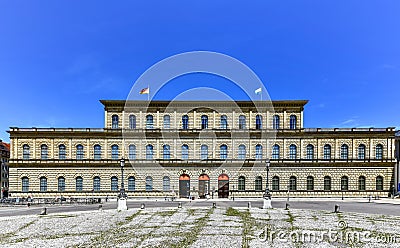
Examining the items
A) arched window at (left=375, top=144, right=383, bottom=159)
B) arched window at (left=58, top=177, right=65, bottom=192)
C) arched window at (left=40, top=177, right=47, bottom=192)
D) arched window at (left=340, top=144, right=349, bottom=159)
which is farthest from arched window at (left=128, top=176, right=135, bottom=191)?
arched window at (left=375, top=144, right=383, bottom=159)

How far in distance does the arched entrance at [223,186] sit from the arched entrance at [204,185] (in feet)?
6.10

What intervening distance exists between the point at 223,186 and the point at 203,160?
5339 mm

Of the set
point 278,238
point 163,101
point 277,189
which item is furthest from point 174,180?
point 278,238

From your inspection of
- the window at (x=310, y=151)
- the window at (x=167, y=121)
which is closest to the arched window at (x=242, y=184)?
the window at (x=310, y=151)

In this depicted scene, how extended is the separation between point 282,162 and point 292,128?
614cm

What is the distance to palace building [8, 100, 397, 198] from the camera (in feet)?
148

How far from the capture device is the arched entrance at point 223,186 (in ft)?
150

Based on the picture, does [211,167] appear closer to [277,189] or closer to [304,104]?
[277,189]

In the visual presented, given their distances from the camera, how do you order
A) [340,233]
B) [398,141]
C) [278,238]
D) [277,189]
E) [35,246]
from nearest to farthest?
[35,246] → [278,238] → [340,233] → [277,189] → [398,141]

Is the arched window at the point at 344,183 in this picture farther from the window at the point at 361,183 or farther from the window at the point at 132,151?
the window at the point at 132,151

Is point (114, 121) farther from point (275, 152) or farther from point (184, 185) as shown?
point (275, 152)

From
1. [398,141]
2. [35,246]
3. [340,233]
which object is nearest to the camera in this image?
[35,246]

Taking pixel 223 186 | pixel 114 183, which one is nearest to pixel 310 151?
pixel 223 186

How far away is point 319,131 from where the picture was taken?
4634 centimetres
